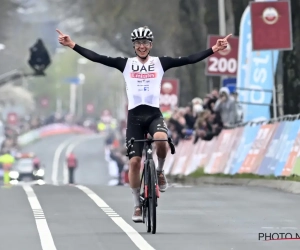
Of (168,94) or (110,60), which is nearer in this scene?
(110,60)

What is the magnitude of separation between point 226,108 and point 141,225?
54.1ft

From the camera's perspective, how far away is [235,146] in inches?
1188

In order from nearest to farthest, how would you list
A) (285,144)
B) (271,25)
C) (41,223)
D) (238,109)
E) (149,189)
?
(149,189) < (41,223) < (285,144) < (271,25) < (238,109)

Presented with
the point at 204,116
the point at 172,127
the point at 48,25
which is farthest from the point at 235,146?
the point at 48,25

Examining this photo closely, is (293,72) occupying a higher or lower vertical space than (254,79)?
higher

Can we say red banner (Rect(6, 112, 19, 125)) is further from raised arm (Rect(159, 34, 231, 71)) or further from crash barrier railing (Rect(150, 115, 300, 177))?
raised arm (Rect(159, 34, 231, 71))

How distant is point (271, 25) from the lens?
29.8 meters

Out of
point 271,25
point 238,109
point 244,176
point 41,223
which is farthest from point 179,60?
point 238,109

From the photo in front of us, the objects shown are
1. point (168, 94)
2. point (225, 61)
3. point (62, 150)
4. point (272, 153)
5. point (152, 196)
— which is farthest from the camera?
point (62, 150)

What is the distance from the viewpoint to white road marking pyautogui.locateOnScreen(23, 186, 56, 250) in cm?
1334

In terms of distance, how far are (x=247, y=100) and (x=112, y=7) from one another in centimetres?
2493

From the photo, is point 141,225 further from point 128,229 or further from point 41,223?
point 41,223

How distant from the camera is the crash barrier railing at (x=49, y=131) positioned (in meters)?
119

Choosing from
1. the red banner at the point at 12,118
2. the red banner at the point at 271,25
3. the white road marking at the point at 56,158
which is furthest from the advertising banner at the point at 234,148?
the red banner at the point at 12,118
